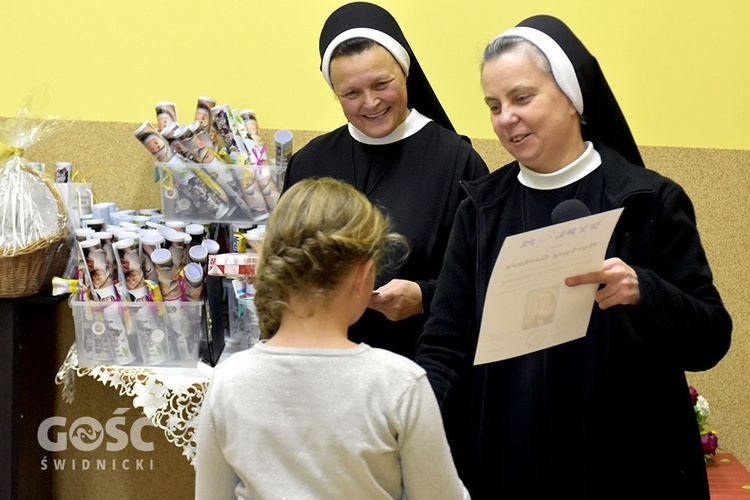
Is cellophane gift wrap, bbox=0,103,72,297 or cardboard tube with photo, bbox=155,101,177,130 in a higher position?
cardboard tube with photo, bbox=155,101,177,130

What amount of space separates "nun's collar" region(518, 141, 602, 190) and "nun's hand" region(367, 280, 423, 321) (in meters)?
0.46

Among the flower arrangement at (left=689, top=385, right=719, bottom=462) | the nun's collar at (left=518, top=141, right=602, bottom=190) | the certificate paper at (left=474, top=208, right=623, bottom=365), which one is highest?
the nun's collar at (left=518, top=141, right=602, bottom=190)

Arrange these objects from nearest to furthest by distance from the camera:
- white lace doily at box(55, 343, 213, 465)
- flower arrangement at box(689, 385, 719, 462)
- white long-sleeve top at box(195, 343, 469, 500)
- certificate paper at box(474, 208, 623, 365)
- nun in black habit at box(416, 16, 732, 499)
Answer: white long-sleeve top at box(195, 343, 469, 500) < certificate paper at box(474, 208, 623, 365) < nun in black habit at box(416, 16, 732, 499) < white lace doily at box(55, 343, 213, 465) < flower arrangement at box(689, 385, 719, 462)

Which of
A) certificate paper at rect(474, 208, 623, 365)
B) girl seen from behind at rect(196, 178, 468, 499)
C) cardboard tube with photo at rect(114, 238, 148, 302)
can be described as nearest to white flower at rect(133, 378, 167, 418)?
cardboard tube with photo at rect(114, 238, 148, 302)

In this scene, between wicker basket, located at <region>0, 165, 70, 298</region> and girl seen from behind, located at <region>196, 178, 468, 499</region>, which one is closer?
girl seen from behind, located at <region>196, 178, 468, 499</region>

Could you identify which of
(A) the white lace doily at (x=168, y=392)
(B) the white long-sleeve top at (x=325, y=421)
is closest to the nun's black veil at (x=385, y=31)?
(A) the white lace doily at (x=168, y=392)

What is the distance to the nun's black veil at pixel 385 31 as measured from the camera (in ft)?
7.38

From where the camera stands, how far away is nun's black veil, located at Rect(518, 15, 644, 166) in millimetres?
1645

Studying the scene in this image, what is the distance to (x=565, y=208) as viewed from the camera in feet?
4.86

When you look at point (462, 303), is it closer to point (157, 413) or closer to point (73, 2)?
point (157, 413)

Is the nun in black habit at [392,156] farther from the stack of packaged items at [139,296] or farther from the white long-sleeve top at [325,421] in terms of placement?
the white long-sleeve top at [325,421]

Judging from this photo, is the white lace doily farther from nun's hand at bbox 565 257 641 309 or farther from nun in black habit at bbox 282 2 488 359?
nun's hand at bbox 565 257 641 309

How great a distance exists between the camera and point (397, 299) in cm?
203

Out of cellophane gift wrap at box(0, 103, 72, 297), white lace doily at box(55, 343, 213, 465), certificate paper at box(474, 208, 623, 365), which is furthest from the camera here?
cellophane gift wrap at box(0, 103, 72, 297)
